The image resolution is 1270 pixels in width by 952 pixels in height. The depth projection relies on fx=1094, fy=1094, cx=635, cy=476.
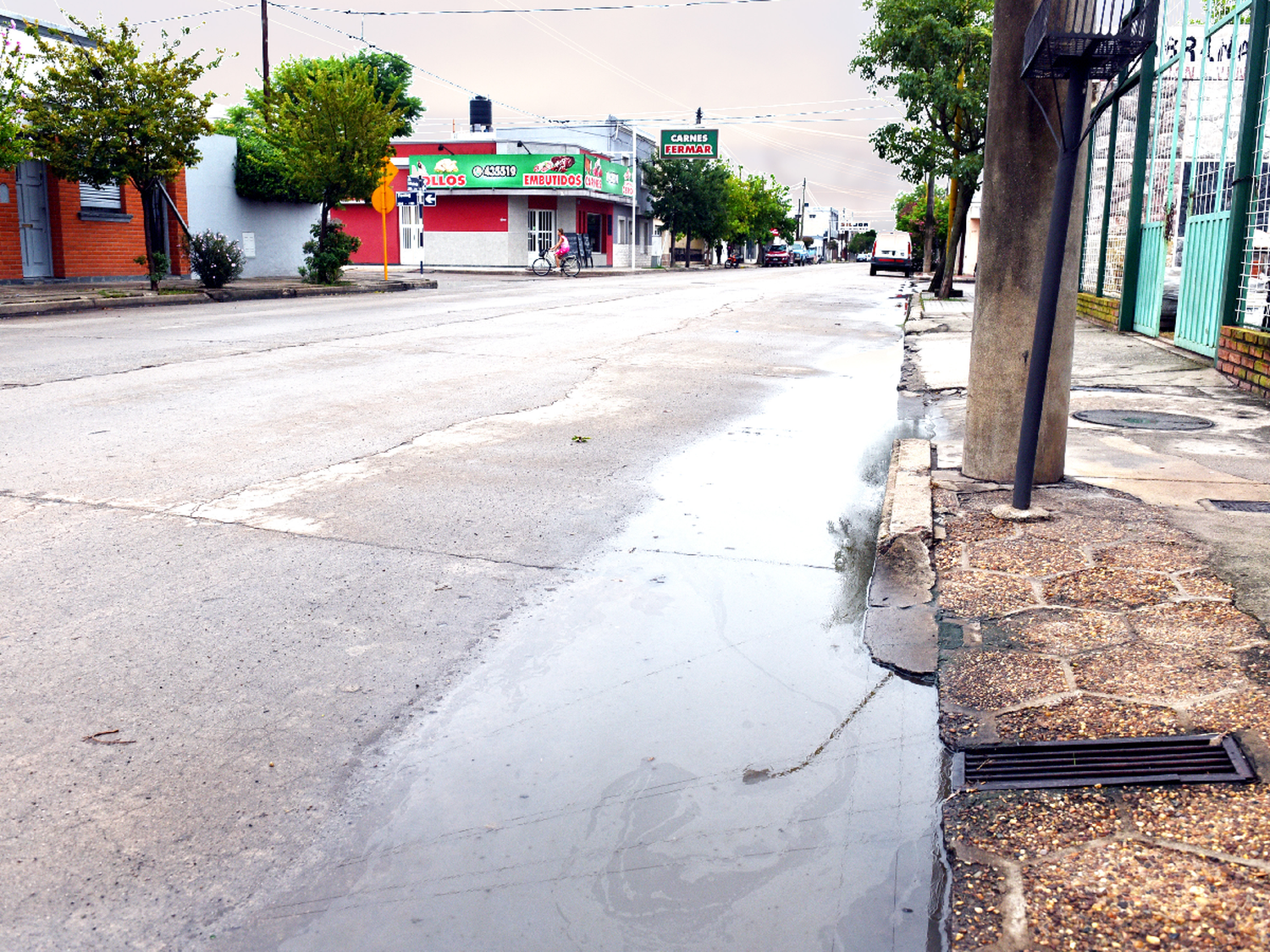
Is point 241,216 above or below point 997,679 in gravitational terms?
Answer: above

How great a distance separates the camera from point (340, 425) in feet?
23.6

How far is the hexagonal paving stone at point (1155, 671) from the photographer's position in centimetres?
315

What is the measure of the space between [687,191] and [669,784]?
58.8 metres

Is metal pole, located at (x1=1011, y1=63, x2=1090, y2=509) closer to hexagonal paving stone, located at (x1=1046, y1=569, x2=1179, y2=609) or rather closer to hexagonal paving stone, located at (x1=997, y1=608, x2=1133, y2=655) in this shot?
hexagonal paving stone, located at (x1=1046, y1=569, x2=1179, y2=609)

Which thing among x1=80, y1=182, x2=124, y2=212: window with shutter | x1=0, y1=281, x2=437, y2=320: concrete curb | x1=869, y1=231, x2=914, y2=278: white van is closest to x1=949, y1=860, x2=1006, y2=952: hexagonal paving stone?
x1=0, y1=281, x2=437, y2=320: concrete curb

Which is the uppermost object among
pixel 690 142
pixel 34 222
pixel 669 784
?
pixel 690 142

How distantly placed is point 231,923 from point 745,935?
3.38 ft

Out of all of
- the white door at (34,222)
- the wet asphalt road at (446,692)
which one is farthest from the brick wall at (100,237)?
the wet asphalt road at (446,692)

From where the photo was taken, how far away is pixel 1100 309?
15.8 m

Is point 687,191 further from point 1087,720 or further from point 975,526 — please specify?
point 1087,720

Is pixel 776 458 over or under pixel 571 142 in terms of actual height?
under

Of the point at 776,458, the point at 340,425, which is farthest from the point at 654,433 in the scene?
the point at 340,425

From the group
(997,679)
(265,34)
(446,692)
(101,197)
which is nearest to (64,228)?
(101,197)

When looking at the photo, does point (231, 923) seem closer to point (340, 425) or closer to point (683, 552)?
point (683, 552)
